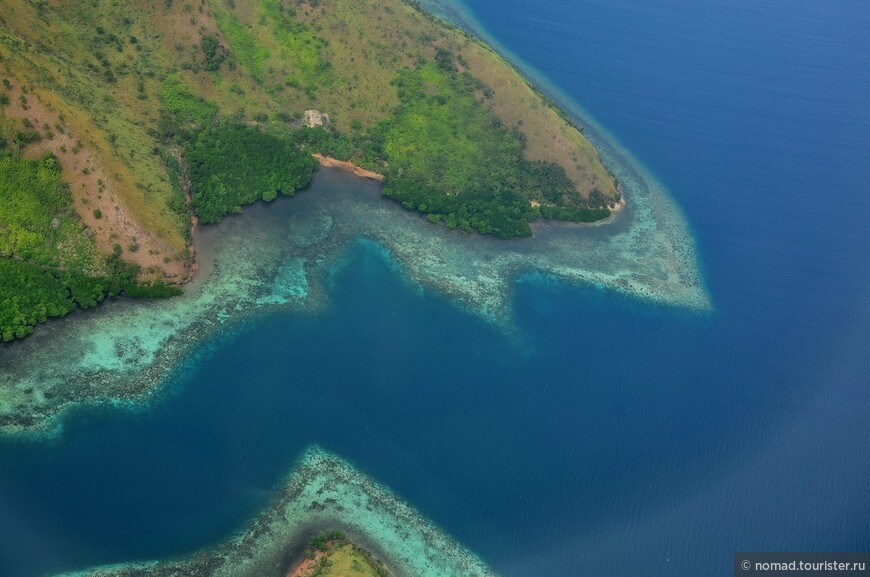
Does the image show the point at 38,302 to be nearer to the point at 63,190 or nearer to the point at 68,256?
the point at 68,256

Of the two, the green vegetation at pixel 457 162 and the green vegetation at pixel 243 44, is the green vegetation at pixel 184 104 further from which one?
the green vegetation at pixel 457 162

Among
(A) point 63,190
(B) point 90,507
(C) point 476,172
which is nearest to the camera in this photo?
(B) point 90,507

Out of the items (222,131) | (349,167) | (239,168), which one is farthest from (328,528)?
(222,131)

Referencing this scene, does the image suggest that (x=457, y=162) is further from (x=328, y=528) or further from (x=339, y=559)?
(x=339, y=559)

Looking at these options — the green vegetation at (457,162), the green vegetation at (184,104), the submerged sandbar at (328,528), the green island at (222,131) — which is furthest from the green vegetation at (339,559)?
the green vegetation at (184,104)

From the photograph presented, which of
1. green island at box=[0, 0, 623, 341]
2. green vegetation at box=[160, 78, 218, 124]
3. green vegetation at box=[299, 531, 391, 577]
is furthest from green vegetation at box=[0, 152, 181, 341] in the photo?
green vegetation at box=[299, 531, 391, 577]

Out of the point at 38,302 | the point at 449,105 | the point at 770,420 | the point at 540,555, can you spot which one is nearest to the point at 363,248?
the point at 449,105
